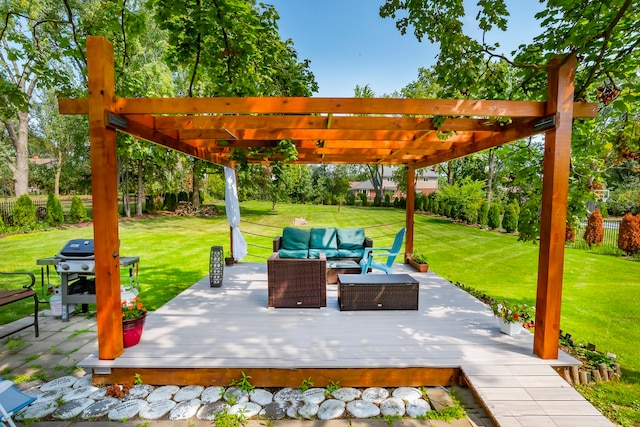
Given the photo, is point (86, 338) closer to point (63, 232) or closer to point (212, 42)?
point (212, 42)

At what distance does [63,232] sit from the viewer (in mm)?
11594

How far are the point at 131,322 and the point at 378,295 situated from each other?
2.95m

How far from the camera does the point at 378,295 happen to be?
4.31 metres

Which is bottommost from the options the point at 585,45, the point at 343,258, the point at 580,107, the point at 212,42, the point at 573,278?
the point at 573,278

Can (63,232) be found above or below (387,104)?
below

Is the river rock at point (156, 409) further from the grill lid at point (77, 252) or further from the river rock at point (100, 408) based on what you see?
the grill lid at point (77, 252)

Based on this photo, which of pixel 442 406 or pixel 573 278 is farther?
pixel 573 278

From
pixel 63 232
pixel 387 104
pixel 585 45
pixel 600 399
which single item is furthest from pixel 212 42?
pixel 63 232

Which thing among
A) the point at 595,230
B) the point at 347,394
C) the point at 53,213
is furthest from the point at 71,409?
the point at 595,230

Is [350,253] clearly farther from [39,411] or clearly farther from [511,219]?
[511,219]

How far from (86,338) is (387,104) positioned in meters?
4.44

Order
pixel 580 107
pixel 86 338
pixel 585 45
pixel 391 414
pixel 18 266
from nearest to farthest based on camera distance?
pixel 391 414 < pixel 580 107 < pixel 585 45 < pixel 86 338 < pixel 18 266

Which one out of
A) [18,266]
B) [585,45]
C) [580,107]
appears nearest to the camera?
[580,107]

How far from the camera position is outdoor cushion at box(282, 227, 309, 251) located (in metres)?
6.76
